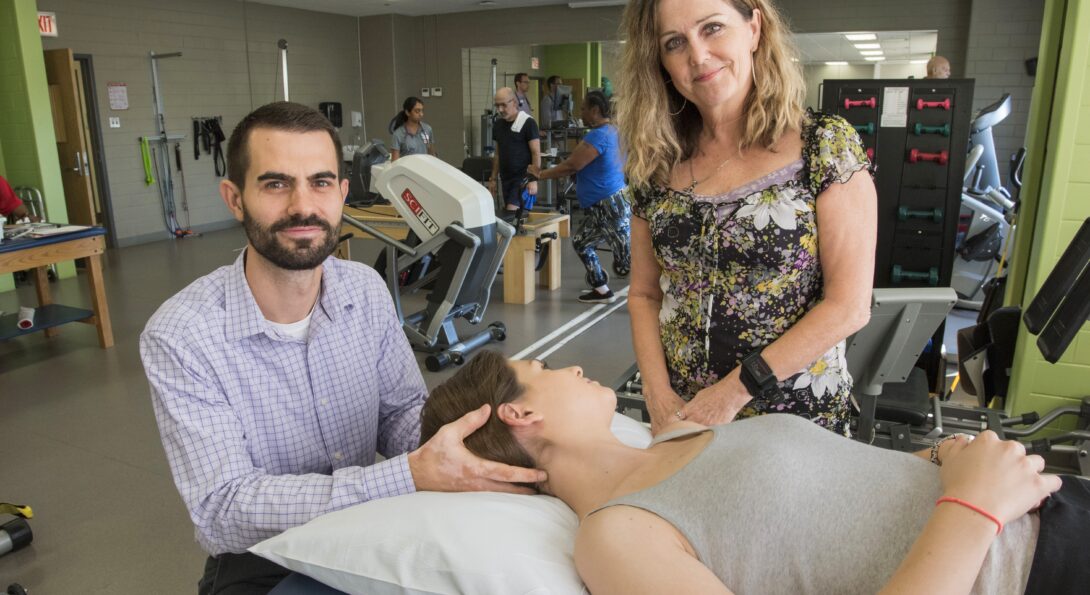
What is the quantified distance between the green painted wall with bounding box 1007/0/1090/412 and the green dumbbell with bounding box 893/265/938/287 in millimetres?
349

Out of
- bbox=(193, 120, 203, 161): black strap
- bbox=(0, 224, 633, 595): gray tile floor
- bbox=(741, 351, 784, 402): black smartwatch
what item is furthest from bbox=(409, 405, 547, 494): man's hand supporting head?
bbox=(193, 120, 203, 161): black strap

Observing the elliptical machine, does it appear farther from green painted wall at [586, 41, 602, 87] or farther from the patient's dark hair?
green painted wall at [586, 41, 602, 87]

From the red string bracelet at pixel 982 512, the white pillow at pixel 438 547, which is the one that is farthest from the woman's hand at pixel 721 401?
the red string bracelet at pixel 982 512

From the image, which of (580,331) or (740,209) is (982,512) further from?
(580,331)

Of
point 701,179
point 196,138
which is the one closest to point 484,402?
point 701,179

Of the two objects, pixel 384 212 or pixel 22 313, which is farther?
pixel 384 212

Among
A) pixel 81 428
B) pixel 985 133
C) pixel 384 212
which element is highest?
pixel 985 133

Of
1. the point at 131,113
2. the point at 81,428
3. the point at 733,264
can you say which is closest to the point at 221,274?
the point at 733,264

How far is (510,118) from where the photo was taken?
690 centimetres

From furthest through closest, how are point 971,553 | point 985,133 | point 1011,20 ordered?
point 1011,20 → point 985,133 → point 971,553

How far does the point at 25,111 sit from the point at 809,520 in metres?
7.66

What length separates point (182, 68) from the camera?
9.05 metres

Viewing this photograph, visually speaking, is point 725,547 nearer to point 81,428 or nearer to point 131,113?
point 81,428

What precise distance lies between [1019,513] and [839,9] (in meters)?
9.46
